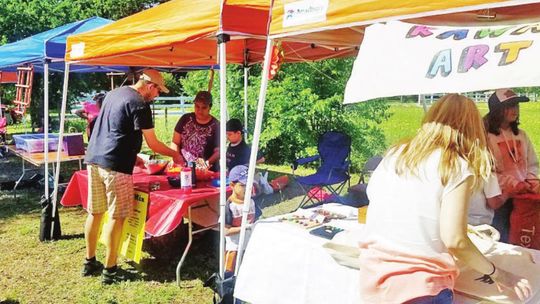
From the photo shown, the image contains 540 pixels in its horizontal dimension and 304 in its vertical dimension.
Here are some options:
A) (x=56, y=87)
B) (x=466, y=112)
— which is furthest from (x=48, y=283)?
(x=56, y=87)

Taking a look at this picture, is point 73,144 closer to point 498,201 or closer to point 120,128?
point 120,128

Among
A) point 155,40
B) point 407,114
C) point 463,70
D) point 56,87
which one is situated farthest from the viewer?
point 56,87

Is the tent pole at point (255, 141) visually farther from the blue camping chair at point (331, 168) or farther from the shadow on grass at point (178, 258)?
the blue camping chair at point (331, 168)

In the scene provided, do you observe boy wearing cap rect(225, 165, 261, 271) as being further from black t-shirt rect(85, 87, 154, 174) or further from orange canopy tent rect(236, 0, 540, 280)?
black t-shirt rect(85, 87, 154, 174)

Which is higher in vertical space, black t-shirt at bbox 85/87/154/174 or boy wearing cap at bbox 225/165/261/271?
black t-shirt at bbox 85/87/154/174

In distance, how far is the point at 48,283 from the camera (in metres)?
3.95

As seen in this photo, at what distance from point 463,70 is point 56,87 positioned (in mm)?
15028

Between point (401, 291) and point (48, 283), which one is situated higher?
point (401, 291)

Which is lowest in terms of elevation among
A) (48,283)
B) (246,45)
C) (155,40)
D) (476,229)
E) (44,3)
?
(48,283)

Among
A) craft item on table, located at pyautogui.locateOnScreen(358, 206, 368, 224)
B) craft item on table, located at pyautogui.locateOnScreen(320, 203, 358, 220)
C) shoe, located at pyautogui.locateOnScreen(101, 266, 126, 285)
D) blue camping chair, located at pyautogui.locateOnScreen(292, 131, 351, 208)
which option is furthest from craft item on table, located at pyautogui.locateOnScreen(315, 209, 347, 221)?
Result: blue camping chair, located at pyautogui.locateOnScreen(292, 131, 351, 208)

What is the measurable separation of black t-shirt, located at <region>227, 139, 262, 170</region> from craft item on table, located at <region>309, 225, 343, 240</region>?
1.59m

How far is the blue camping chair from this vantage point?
5.49 metres

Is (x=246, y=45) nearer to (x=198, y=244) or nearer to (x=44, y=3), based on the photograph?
(x=198, y=244)

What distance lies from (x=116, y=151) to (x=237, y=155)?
40.1 inches
